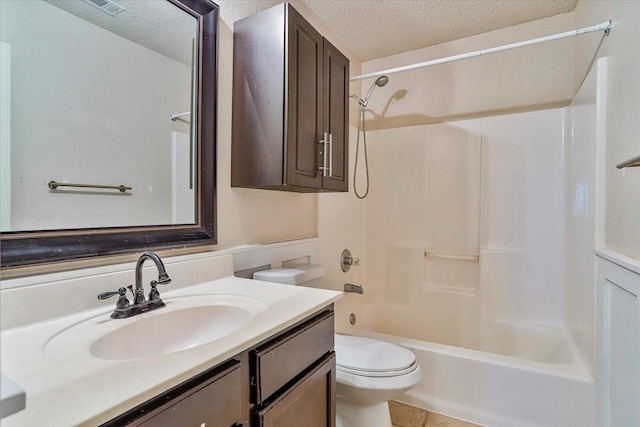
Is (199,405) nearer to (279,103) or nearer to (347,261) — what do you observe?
(279,103)

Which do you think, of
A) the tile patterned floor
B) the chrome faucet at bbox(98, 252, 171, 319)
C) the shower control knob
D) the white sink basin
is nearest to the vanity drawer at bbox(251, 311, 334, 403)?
the white sink basin

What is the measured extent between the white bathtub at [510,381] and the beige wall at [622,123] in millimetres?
674

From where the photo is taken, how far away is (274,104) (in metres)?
1.29

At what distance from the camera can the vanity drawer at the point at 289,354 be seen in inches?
30.2

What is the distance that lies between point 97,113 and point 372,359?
138cm

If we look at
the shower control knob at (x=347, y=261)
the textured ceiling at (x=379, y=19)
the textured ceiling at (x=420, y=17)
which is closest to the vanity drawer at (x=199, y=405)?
A: the textured ceiling at (x=379, y=19)

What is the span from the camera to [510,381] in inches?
62.9

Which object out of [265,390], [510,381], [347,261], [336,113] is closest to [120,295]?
[265,390]

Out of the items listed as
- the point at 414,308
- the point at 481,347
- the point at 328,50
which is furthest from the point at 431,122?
the point at 481,347

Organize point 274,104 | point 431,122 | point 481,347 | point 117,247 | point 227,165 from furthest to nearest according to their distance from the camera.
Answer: point 431,122, point 481,347, point 227,165, point 274,104, point 117,247

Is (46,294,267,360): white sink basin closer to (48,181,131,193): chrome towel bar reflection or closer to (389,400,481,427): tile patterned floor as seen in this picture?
(48,181,131,193): chrome towel bar reflection

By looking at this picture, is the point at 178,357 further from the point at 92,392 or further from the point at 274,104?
the point at 274,104

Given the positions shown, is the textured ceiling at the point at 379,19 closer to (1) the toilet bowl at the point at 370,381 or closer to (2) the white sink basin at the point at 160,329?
(2) the white sink basin at the point at 160,329

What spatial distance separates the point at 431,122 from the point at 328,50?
1186 mm
